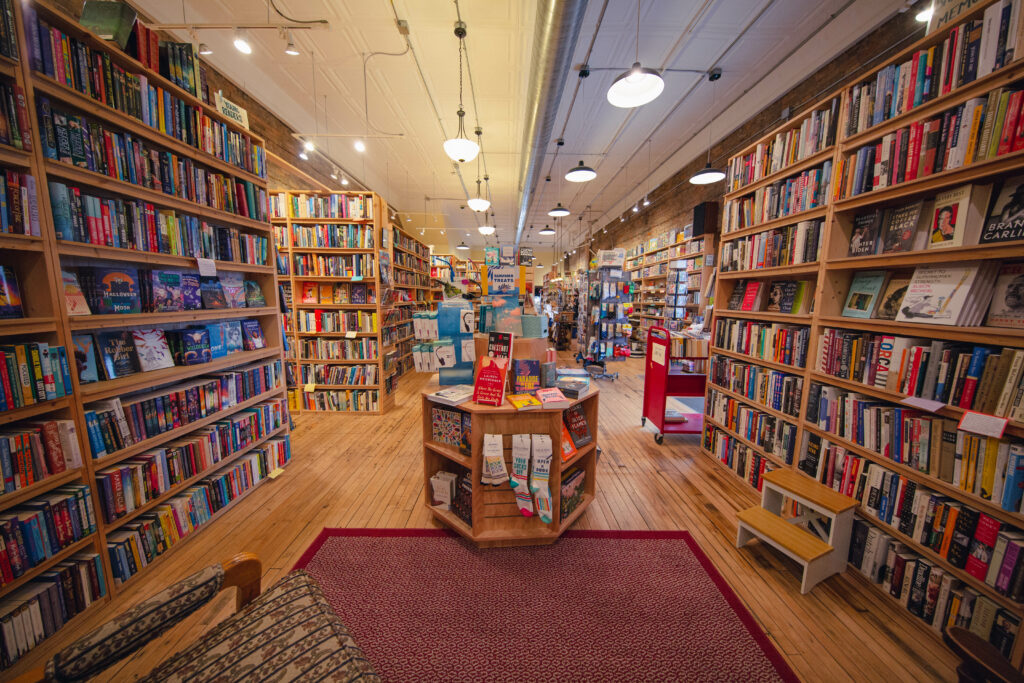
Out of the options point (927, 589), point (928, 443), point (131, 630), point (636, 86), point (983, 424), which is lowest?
point (927, 589)

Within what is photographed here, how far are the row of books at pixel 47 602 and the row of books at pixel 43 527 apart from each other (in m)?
0.13

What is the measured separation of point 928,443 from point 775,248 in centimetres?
164

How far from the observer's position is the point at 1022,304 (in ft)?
4.82

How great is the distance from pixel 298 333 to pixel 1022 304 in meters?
6.13

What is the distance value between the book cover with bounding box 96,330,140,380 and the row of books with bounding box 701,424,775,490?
4516mm

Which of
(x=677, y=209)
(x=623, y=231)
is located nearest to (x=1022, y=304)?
(x=677, y=209)

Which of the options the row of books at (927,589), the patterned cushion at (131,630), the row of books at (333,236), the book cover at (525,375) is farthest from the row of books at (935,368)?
the row of books at (333,236)

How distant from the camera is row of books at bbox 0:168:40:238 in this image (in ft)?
4.80

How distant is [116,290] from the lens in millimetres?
2006

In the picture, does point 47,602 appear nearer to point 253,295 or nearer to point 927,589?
point 253,295

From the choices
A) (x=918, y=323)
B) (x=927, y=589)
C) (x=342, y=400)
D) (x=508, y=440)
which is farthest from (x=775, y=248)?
(x=342, y=400)

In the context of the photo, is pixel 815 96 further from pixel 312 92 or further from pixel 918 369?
pixel 312 92

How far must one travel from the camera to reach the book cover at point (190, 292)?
7.76ft

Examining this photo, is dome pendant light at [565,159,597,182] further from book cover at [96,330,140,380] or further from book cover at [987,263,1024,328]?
book cover at [96,330,140,380]
